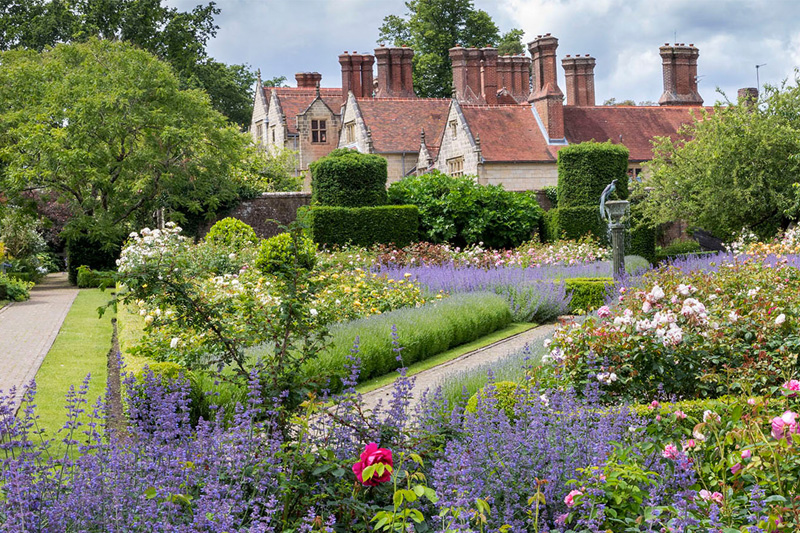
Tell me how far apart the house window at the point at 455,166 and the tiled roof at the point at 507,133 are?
1.22m

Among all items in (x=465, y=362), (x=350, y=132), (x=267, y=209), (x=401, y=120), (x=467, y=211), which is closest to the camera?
(x=465, y=362)

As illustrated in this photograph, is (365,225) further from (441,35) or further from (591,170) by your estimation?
(441,35)

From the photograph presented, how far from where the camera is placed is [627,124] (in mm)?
32375

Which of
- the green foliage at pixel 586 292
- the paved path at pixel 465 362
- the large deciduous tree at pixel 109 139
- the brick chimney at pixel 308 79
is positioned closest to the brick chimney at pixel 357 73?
the brick chimney at pixel 308 79

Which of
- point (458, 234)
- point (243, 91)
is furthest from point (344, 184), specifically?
point (243, 91)

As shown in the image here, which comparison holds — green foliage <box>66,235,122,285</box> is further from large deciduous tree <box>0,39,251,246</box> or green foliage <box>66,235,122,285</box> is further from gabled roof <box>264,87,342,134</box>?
gabled roof <box>264,87,342,134</box>

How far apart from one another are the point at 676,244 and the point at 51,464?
24.1 m

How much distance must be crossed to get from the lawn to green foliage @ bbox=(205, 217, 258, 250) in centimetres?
320

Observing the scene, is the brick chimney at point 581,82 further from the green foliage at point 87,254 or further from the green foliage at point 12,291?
the green foliage at point 12,291

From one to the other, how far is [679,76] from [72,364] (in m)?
32.4

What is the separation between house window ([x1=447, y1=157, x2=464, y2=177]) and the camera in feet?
97.7

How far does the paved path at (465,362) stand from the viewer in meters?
7.58

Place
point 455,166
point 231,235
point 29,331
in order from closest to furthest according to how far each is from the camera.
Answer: point 29,331
point 231,235
point 455,166

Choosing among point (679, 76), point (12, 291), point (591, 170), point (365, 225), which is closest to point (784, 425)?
point (12, 291)
